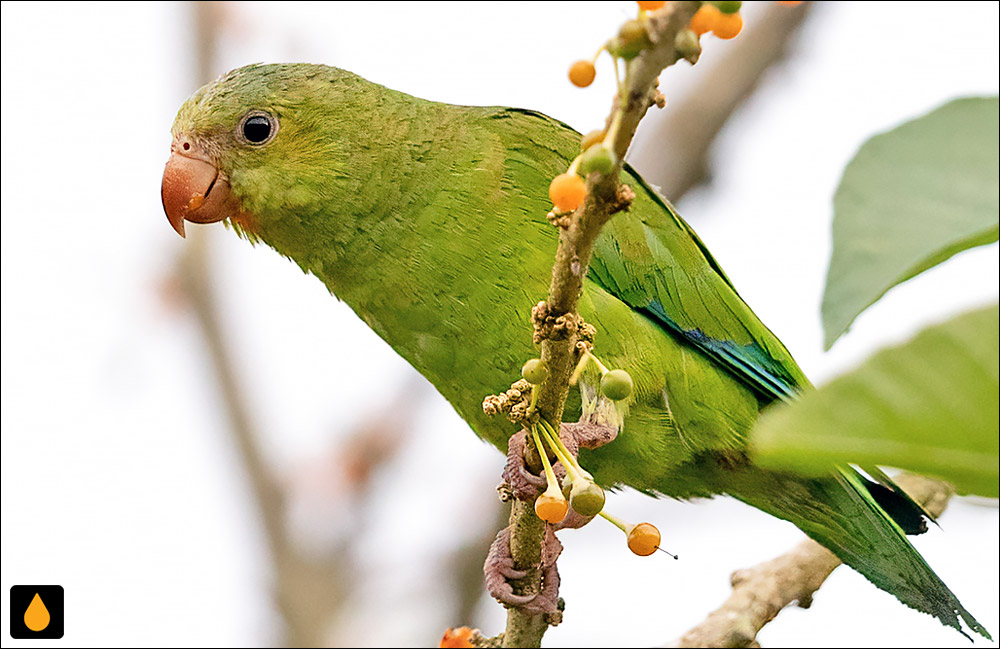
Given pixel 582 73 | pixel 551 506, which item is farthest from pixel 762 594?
pixel 582 73

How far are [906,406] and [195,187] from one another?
2447 millimetres

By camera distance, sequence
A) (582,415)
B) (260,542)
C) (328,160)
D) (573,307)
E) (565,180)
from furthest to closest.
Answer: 1. (260,542)
2. (328,160)
3. (582,415)
4. (573,307)
5. (565,180)

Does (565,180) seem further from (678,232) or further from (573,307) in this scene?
(678,232)

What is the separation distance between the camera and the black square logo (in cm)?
313

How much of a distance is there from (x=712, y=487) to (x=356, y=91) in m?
1.55

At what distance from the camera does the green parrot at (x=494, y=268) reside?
8.66ft

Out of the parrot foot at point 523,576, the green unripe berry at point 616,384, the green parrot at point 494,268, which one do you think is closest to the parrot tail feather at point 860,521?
the green parrot at point 494,268

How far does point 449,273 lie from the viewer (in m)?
2.62

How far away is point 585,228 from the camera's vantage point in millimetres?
1161

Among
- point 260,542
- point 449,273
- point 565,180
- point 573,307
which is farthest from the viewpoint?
point 260,542

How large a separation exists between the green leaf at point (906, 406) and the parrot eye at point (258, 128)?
235cm

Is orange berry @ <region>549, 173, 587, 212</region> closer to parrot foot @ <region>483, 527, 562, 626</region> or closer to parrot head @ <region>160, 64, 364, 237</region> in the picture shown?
parrot foot @ <region>483, 527, 562, 626</region>

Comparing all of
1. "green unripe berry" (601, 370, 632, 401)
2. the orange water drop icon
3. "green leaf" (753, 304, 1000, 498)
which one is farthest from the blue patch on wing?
the orange water drop icon

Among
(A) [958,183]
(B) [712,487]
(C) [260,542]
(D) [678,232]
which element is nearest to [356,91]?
(D) [678,232]
